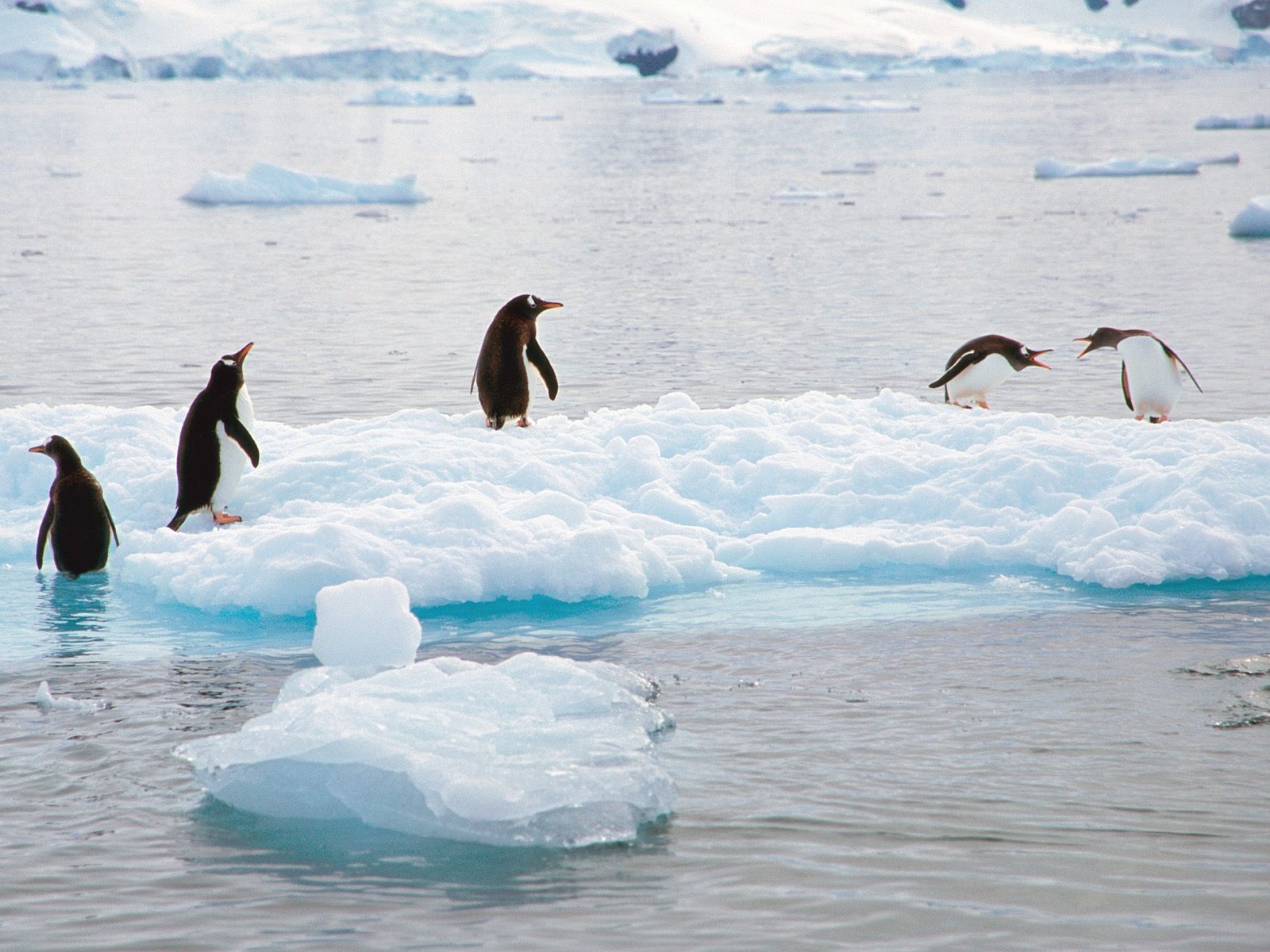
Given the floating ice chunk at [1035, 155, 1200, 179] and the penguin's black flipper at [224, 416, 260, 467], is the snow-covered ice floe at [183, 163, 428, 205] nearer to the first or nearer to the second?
the floating ice chunk at [1035, 155, 1200, 179]

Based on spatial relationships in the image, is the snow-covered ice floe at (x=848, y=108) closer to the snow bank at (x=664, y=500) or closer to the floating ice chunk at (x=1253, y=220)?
the floating ice chunk at (x=1253, y=220)

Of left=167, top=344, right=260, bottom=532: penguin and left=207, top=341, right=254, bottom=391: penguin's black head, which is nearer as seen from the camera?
Answer: left=167, top=344, right=260, bottom=532: penguin

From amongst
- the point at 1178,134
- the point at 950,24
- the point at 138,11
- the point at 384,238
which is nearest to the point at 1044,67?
the point at 950,24

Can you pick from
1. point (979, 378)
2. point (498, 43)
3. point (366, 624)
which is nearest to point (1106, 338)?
point (979, 378)

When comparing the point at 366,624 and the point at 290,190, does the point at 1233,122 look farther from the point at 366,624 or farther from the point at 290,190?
the point at 366,624

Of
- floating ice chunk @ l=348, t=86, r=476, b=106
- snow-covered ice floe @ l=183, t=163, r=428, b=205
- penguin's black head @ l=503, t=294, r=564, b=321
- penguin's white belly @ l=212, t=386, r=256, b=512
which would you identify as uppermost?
floating ice chunk @ l=348, t=86, r=476, b=106

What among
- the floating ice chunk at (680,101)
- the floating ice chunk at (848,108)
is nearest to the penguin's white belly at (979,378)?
the floating ice chunk at (848,108)

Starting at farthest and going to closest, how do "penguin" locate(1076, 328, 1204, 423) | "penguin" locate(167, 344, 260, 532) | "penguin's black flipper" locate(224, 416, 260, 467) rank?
1. "penguin" locate(1076, 328, 1204, 423)
2. "penguin's black flipper" locate(224, 416, 260, 467)
3. "penguin" locate(167, 344, 260, 532)

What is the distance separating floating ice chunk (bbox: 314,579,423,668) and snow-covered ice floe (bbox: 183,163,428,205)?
22.6 m

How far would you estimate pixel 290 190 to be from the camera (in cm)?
2712

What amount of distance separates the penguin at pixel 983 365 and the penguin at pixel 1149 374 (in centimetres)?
37

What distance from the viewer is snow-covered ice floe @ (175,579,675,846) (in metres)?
4.05

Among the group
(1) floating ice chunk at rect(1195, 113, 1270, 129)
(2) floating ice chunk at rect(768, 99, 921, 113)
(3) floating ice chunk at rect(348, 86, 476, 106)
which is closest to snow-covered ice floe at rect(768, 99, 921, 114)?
(2) floating ice chunk at rect(768, 99, 921, 113)

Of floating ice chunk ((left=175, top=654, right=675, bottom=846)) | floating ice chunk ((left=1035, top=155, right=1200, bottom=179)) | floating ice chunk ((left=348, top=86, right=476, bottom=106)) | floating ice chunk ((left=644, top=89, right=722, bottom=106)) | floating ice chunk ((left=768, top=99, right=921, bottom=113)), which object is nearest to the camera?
floating ice chunk ((left=175, top=654, right=675, bottom=846))
